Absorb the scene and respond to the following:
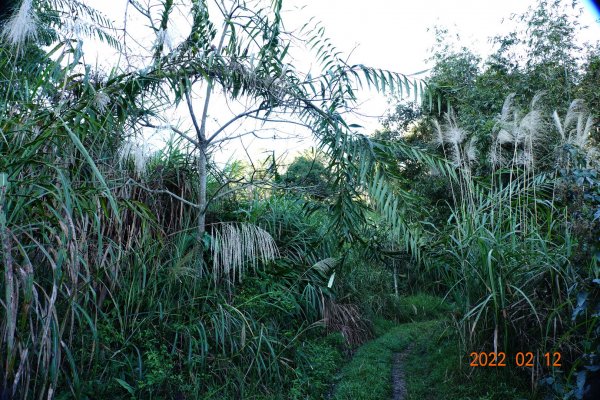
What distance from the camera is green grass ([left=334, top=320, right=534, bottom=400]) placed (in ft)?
15.5

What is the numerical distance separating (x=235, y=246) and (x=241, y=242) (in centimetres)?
14

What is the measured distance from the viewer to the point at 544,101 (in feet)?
38.0

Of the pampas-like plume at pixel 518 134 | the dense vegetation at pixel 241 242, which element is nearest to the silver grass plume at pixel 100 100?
the dense vegetation at pixel 241 242

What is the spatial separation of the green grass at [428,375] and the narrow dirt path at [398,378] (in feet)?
0.19

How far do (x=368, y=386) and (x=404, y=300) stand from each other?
4.92m

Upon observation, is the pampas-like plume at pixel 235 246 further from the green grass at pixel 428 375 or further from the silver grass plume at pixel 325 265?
the green grass at pixel 428 375

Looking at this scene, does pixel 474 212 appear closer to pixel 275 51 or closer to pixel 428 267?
pixel 428 267

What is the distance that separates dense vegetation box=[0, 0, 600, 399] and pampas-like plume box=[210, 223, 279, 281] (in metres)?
0.04

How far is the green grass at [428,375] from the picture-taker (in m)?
4.71

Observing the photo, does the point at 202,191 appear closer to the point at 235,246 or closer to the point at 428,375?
the point at 235,246

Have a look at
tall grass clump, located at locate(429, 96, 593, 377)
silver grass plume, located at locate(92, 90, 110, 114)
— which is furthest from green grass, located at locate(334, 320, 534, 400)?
silver grass plume, located at locate(92, 90, 110, 114)

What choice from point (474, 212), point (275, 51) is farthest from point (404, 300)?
point (275, 51)

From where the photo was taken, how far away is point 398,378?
5.96 m
